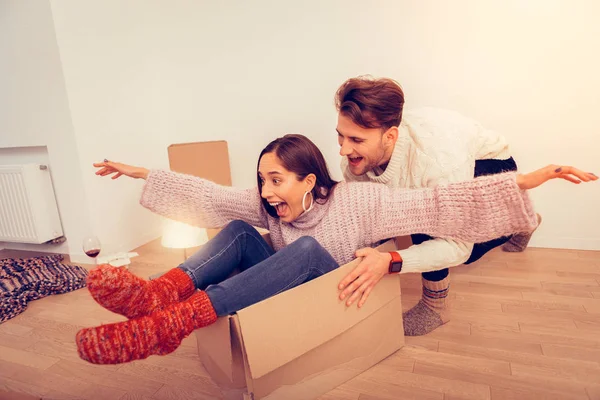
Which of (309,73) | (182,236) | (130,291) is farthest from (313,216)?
(309,73)

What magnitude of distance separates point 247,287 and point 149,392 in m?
0.46

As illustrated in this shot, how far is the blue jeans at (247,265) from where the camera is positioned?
3.08 ft

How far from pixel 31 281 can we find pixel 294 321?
4.94ft

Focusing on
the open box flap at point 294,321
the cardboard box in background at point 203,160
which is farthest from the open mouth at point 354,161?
the cardboard box in background at point 203,160

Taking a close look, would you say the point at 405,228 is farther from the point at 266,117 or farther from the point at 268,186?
the point at 266,117

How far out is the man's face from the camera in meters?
1.21

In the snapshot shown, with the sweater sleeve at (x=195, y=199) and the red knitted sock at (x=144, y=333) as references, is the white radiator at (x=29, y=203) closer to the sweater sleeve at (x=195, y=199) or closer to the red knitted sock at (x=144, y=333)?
the sweater sleeve at (x=195, y=199)

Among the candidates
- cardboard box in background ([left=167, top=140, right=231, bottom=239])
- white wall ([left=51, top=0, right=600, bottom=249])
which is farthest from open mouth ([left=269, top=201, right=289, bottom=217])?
white wall ([left=51, top=0, right=600, bottom=249])

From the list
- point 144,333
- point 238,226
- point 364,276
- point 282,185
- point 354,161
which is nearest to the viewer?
point 144,333

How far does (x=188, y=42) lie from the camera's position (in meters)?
2.41

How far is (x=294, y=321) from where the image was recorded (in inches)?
35.1

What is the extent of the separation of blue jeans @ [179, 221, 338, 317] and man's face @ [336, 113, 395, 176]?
381mm

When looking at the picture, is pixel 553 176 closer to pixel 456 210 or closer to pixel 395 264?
pixel 456 210

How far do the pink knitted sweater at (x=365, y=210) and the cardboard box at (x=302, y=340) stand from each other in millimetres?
106
